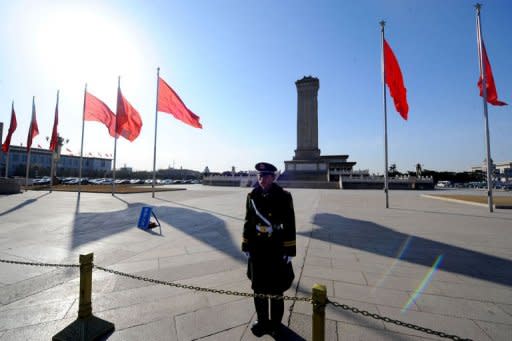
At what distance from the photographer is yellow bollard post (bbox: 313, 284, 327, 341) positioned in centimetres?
179

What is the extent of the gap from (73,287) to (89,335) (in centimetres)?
154

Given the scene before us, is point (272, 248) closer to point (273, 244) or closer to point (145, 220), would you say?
point (273, 244)

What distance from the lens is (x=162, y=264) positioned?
453cm

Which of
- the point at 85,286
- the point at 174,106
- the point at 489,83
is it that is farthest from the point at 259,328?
the point at 489,83

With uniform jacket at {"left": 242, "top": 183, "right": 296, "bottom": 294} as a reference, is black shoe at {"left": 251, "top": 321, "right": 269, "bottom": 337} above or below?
below

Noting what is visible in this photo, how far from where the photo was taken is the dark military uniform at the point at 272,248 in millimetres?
2623

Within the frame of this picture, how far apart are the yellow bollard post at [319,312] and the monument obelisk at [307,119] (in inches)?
2066

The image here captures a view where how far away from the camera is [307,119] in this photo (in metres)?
54.0

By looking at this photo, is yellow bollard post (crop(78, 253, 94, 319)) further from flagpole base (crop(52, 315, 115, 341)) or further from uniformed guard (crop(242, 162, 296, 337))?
uniformed guard (crop(242, 162, 296, 337))

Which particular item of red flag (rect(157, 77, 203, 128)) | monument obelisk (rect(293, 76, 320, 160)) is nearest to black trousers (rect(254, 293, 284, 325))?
red flag (rect(157, 77, 203, 128))

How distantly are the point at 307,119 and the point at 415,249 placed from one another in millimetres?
50893

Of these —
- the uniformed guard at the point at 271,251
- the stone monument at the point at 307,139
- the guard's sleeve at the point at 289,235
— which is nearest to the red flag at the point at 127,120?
the uniformed guard at the point at 271,251

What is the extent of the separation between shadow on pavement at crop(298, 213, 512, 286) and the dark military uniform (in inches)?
135

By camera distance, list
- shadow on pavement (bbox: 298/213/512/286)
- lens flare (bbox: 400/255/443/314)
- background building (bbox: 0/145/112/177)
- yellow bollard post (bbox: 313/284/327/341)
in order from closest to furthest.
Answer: yellow bollard post (bbox: 313/284/327/341) < lens flare (bbox: 400/255/443/314) < shadow on pavement (bbox: 298/213/512/286) < background building (bbox: 0/145/112/177)
